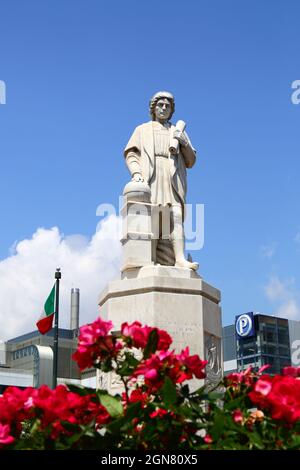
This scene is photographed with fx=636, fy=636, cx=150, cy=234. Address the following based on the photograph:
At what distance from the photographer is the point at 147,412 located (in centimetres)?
341

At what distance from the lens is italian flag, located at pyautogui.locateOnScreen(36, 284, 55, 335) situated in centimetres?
1926

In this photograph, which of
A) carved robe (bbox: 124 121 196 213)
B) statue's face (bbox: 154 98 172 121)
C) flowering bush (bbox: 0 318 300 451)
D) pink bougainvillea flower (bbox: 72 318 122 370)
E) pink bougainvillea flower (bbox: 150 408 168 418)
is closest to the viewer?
flowering bush (bbox: 0 318 300 451)

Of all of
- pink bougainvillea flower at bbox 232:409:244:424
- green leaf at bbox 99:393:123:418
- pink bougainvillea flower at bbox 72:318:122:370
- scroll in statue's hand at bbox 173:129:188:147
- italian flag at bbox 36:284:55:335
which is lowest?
pink bougainvillea flower at bbox 232:409:244:424

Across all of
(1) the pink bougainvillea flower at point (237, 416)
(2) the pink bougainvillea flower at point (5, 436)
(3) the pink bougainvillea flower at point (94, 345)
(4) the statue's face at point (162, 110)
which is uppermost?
(4) the statue's face at point (162, 110)

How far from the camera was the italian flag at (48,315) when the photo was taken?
63.2ft

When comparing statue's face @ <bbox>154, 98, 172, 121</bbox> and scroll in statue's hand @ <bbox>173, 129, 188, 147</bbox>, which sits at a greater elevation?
statue's face @ <bbox>154, 98, 172, 121</bbox>

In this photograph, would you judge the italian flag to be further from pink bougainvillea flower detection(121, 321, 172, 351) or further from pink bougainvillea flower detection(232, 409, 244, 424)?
pink bougainvillea flower detection(232, 409, 244, 424)

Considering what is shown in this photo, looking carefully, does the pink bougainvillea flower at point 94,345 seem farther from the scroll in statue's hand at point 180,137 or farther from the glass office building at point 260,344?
the glass office building at point 260,344

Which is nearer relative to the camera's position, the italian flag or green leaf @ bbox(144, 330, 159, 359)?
green leaf @ bbox(144, 330, 159, 359)

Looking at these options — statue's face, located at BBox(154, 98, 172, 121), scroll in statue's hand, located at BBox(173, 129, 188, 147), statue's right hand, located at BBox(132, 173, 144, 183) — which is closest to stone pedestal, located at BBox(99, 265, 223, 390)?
statue's right hand, located at BBox(132, 173, 144, 183)

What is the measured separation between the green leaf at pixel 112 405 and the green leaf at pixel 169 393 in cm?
28

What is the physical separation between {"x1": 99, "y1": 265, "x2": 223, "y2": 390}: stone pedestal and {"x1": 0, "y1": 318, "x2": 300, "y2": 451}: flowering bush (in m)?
4.45

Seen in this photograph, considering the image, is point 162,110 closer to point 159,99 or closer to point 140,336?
point 159,99

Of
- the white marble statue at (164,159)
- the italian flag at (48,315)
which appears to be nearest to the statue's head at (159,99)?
the white marble statue at (164,159)
